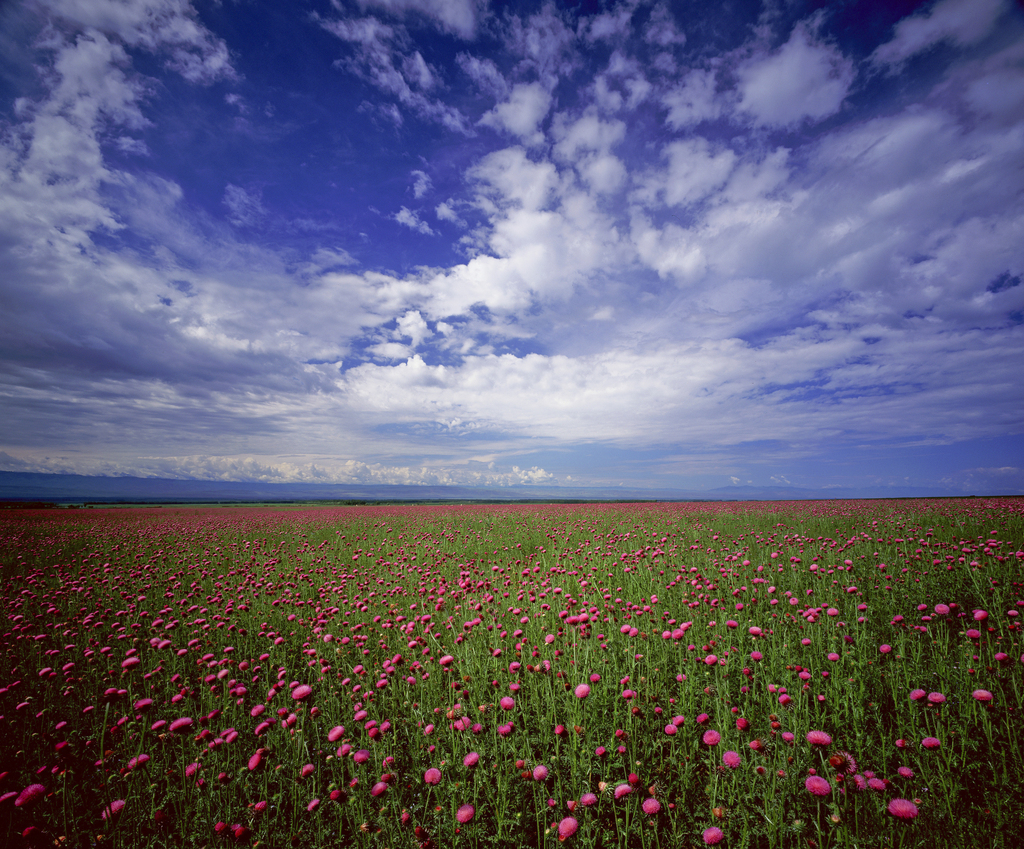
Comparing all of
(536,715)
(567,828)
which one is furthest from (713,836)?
(536,715)

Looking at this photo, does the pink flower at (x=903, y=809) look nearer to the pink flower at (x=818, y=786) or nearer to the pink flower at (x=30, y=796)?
the pink flower at (x=818, y=786)

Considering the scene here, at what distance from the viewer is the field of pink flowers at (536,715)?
7.21 ft

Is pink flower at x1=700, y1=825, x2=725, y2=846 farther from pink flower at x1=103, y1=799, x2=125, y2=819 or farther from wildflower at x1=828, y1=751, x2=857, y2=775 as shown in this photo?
pink flower at x1=103, y1=799, x2=125, y2=819

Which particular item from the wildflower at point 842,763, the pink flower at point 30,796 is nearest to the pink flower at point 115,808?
the pink flower at point 30,796

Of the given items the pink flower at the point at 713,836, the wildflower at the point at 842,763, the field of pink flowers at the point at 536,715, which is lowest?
the field of pink flowers at the point at 536,715

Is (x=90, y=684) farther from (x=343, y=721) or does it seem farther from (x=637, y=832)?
(x=637, y=832)

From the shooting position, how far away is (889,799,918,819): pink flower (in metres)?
1.68

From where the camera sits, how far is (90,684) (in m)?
3.83

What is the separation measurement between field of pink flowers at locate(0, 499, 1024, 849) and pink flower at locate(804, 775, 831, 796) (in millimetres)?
196

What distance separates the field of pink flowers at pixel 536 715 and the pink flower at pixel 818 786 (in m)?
0.20

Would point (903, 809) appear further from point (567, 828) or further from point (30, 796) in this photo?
point (30, 796)

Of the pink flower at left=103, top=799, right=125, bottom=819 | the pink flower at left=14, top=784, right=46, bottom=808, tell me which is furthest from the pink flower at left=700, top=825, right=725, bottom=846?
the pink flower at left=14, top=784, right=46, bottom=808

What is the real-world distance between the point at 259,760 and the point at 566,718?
2136mm

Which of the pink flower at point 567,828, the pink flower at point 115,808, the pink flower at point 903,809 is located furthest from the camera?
the pink flower at point 115,808
